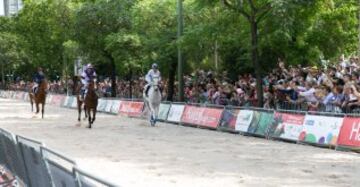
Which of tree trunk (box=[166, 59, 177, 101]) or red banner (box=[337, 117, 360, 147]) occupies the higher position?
tree trunk (box=[166, 59, 177, 101])

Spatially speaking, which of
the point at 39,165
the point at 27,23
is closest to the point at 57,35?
the point at 27,23

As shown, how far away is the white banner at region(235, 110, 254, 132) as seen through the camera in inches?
861

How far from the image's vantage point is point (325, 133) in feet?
58.4

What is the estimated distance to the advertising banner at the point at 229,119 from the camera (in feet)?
75.2

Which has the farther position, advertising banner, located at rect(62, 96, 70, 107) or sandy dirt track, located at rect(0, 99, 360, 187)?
advertising banner, located at rect(62, 96, 70, 107)

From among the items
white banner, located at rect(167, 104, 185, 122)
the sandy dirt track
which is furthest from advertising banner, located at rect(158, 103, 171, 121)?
the sandy dirt track

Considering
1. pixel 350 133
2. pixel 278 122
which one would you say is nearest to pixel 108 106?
pixel 278 122

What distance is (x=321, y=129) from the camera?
1797 centimetres

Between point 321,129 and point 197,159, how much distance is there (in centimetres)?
426

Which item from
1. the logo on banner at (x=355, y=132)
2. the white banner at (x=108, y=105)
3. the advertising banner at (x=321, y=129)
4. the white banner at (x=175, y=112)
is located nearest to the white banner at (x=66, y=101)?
the white banner at (x=108, y=105)

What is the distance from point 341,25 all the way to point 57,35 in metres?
30.0

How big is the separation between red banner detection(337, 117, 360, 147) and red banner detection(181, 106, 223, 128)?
7332mm

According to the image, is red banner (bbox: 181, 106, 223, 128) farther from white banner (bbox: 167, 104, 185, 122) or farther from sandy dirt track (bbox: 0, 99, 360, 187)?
sandy dirt track (bbox: 0, 99, 360, 187)

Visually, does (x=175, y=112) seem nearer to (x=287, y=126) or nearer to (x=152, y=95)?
(x=152, y=95)
